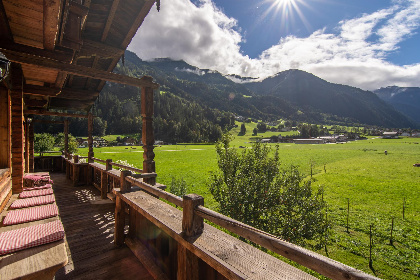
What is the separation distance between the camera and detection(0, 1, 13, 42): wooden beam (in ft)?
10.1

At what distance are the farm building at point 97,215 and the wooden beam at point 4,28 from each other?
22 mm

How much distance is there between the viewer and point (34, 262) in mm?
2248

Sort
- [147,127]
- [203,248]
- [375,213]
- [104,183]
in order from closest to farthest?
[203,248] < [147,127] < [104,183] < [375,213]

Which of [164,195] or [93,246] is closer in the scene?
[164,195]

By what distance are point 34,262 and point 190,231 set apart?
5.84ft

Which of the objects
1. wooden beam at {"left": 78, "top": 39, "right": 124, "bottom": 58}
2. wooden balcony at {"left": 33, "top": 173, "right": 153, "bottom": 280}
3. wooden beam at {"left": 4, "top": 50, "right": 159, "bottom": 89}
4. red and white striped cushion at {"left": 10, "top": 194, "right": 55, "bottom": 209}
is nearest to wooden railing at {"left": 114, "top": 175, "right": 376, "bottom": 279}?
wooden balcony at {"left": 33, "top": 173, "right": 153, "bottom": 280}

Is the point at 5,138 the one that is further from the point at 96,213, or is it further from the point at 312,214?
the point at 312,214

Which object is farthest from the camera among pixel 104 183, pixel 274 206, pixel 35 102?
pixel 274 206

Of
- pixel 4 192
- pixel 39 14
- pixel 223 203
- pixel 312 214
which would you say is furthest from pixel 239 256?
pixel 312 214

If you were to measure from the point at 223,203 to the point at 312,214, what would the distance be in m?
4.14

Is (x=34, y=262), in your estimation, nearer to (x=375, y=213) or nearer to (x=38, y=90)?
(x=38, y=90)

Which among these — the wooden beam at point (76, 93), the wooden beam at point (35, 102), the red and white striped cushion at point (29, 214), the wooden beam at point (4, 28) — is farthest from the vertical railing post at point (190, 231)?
the wooden beam at point (35, 102)

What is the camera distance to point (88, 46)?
200 inches

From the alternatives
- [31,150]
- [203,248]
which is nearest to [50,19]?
[203,248]
